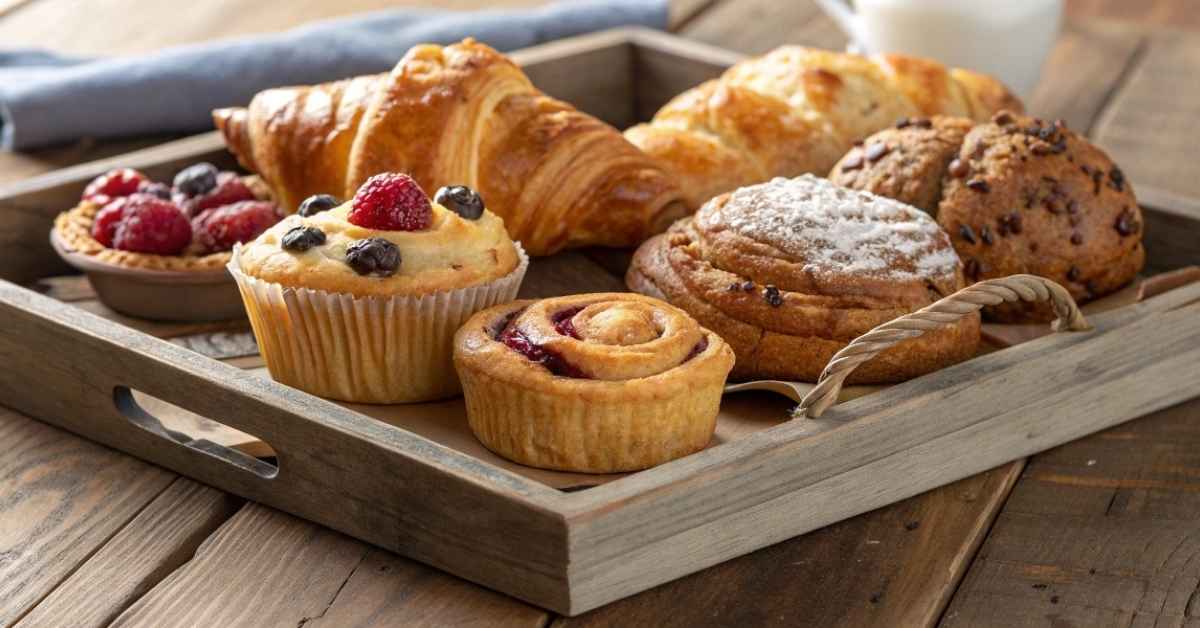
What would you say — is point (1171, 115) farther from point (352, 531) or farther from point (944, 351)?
point (352, 531)

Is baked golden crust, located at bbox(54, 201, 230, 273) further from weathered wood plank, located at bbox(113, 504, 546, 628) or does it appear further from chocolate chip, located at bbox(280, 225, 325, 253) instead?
weathered wood plank, located at bbox(113, 504, 546, 628)

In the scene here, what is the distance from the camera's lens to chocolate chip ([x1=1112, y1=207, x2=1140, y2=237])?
6.70 ft

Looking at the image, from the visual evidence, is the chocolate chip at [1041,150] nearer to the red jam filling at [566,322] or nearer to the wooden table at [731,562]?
the wooden table at [731,562]

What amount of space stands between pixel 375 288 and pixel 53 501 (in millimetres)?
427

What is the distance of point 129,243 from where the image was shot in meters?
2.08

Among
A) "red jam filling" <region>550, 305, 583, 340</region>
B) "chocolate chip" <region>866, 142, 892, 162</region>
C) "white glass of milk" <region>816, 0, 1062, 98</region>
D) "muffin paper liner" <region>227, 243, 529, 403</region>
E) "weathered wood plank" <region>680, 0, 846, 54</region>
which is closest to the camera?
"red jam filling" <region>550, 305, 583, 340</region>

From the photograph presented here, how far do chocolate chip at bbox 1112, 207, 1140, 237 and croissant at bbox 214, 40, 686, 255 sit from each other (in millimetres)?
630

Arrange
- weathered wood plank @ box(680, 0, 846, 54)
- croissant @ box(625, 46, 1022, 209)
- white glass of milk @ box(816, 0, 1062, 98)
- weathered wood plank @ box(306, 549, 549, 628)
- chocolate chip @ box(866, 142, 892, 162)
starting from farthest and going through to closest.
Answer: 1. weathered wood plank @ box(680, 0, 846, 54)
2. white glass of milk @ box(816, 0, 1062, 98)
3. croissant @ box(625, 46, 1022, 209)
4. chocolate chip @ box(866, 142, 892, 162)
5. weathered wood plank @ box(306, 549, 549, 628)

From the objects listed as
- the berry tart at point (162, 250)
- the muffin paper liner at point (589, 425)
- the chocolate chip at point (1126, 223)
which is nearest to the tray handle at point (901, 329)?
the muffin paper liner at point (589, 425)

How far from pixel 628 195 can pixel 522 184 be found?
16cm

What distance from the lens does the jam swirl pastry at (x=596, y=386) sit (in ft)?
5.12

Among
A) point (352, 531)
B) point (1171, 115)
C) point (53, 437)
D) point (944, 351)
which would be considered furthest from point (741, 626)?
point (1171, 115)

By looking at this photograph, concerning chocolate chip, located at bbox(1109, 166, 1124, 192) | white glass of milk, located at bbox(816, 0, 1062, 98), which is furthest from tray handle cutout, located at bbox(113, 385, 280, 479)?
white glass of milk, located at bbox(816, 0, 1062, 98)

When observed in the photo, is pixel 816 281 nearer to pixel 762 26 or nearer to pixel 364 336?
pixel 364 336
